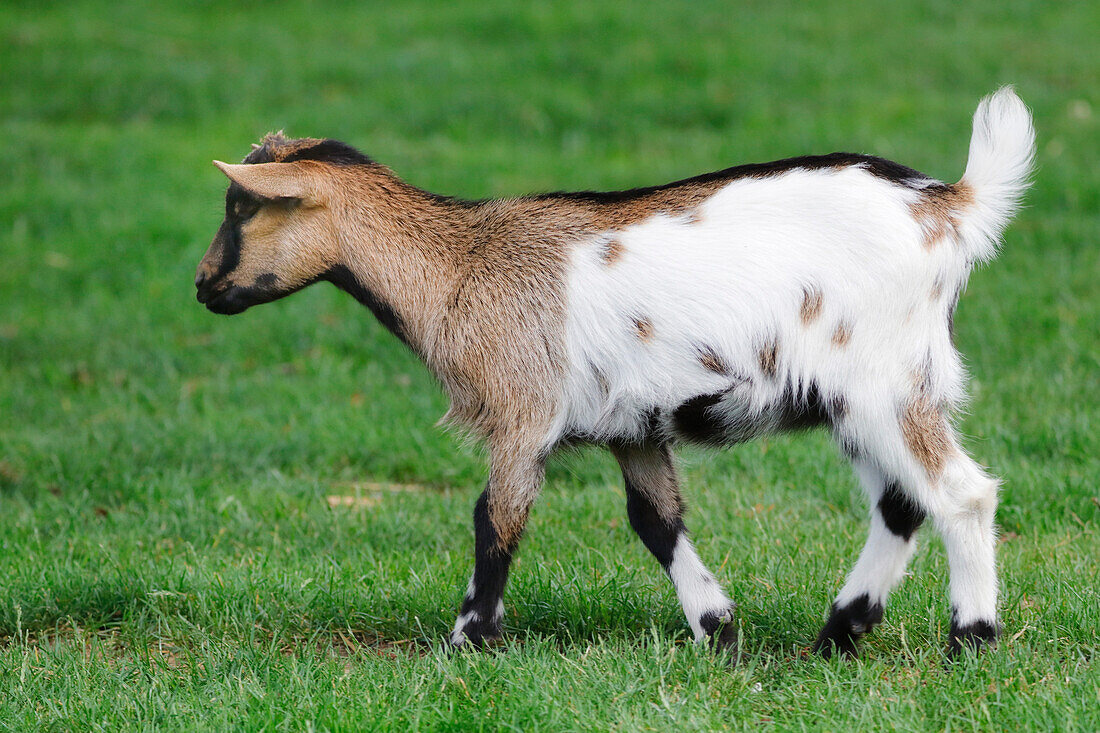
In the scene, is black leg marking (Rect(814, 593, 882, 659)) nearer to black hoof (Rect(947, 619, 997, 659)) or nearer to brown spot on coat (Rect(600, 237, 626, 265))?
black hoof (Rect(947, 619, 997, 659))

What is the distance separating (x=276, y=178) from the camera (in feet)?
13.0

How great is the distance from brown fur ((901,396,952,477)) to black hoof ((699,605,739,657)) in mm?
835

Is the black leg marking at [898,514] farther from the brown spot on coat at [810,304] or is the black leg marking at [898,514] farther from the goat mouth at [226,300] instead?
the goat mouth at [226,300]

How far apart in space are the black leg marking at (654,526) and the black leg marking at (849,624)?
56 centimetres

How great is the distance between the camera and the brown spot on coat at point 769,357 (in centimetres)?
372

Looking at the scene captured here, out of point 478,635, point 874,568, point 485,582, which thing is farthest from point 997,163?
point 478,635

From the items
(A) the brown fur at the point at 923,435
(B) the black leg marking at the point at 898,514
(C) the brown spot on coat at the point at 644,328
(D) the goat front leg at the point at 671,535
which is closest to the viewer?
(A) the brown fur at the point at 923,435

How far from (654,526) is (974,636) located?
41.3 inches

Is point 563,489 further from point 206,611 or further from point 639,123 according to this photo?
point 639,123

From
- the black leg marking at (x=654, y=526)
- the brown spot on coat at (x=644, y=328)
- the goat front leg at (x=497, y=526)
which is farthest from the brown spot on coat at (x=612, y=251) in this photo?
the black leg marking at (x=654, y=526)

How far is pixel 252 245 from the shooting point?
408cm

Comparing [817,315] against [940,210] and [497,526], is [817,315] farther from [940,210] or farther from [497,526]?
[497,526]

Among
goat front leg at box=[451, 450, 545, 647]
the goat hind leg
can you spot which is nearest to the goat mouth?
goat front leg at box=[451, 450, 545, 647]

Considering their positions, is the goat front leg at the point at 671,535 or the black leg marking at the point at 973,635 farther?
the goat front leg at the point at 671,535
